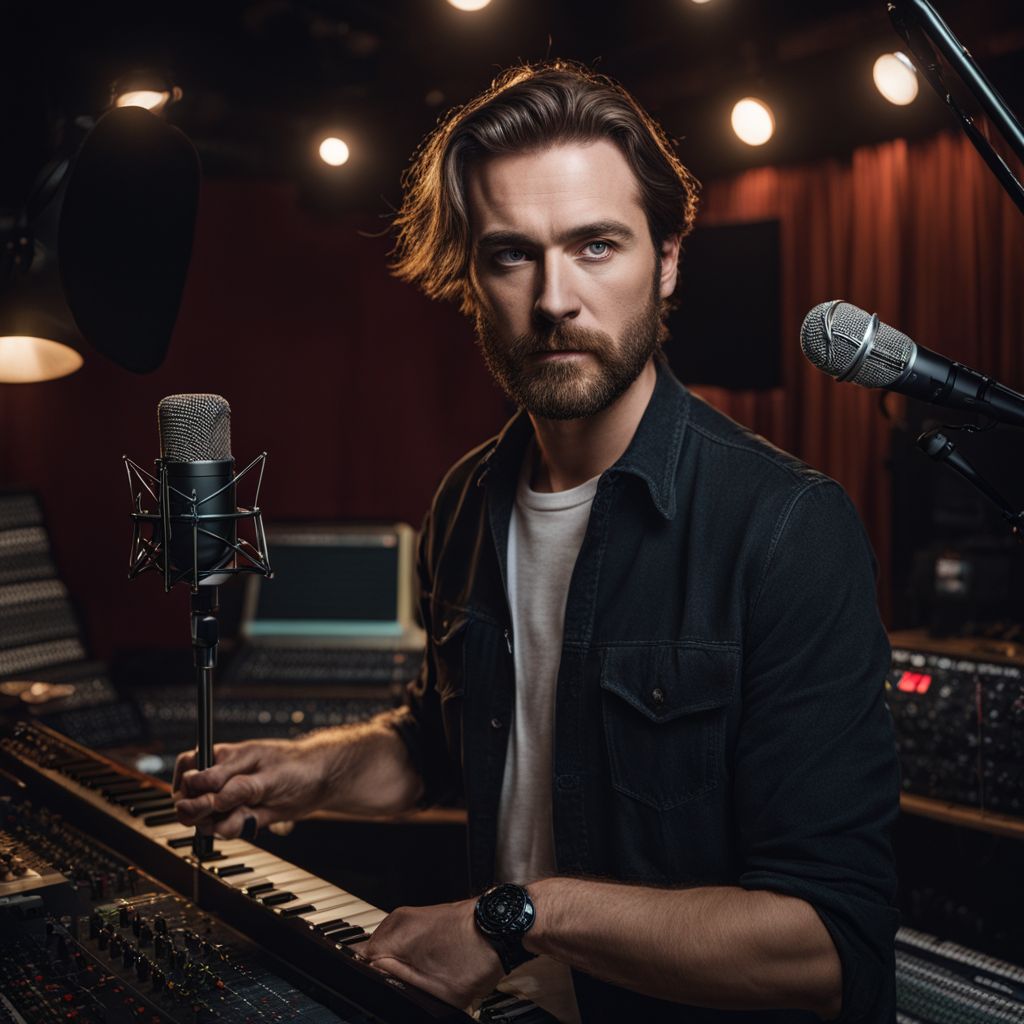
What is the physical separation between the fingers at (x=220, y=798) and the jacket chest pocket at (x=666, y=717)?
504 mm

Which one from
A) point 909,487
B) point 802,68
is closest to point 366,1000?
point 909,487

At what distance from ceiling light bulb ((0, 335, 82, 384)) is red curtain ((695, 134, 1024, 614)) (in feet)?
9.71

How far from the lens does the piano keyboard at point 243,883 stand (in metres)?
1.14

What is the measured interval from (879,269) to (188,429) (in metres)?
3.64

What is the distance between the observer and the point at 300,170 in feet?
14.3

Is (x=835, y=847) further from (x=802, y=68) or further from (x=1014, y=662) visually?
(x=802, y=68)

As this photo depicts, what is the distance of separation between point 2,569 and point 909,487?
2.46 m

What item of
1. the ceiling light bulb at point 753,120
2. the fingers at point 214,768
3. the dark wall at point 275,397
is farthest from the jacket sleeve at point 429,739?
the dark wall at point 275,397

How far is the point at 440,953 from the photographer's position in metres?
1.17

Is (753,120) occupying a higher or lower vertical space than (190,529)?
higher

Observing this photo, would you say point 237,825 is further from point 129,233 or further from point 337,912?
point 129,233

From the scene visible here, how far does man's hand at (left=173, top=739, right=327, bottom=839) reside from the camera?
59.6 inches

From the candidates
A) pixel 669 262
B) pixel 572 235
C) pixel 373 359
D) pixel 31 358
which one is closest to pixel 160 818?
pixel 31 358

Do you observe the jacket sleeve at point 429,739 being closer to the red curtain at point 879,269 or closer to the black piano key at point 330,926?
the black piano key at point 330,926
